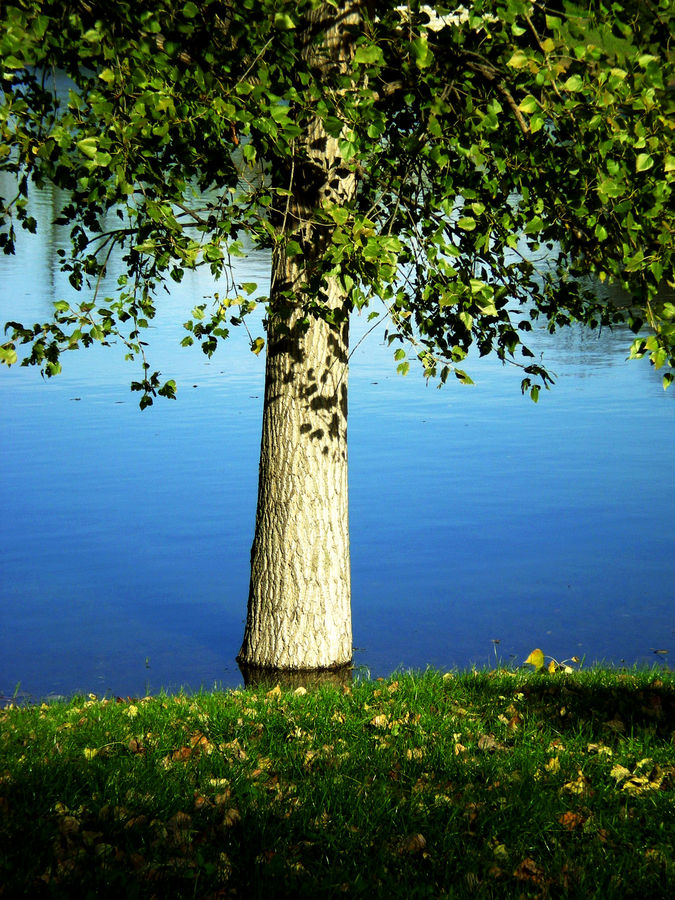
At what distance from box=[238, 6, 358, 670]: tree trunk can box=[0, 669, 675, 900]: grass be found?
1238mm

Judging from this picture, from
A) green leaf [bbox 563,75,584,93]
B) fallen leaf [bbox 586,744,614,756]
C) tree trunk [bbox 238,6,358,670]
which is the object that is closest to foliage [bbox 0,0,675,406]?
green leaf [bbox 563,75,584,93]

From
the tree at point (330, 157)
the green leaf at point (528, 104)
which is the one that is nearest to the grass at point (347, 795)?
the tree at point (330, 157)

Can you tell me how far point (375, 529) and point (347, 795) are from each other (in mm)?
7836

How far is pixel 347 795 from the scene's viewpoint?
208 inches

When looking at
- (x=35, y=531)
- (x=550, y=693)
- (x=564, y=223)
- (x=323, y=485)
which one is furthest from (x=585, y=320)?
(x=35, y=531)

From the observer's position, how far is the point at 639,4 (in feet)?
18.8

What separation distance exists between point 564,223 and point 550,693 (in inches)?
137

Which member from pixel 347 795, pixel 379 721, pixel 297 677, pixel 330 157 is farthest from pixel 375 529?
pixel 347 795

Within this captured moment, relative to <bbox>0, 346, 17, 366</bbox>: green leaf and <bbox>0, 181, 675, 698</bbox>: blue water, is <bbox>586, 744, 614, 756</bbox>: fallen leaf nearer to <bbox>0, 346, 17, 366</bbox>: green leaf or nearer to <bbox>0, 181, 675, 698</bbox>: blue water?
<bbox>0, 181, 675, 698</bbox>: blue water

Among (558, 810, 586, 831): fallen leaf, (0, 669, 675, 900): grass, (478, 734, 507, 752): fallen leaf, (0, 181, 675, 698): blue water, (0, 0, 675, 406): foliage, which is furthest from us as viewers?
(0, 181, 675, 698): blue water

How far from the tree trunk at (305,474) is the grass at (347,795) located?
4.06 ft

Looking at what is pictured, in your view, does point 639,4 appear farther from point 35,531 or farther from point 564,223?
point 35,531

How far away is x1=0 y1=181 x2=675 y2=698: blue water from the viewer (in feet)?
32.7

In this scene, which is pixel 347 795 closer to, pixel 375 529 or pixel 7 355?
pixel 7 355
